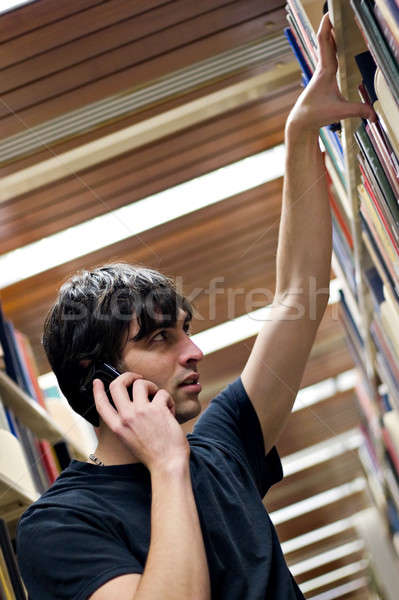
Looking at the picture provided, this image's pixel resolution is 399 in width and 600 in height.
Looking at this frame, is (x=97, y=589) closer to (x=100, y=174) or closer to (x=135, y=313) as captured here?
(x=135, y=313)

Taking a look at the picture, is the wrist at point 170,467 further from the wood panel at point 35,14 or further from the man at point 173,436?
the wood panel at point 35,14

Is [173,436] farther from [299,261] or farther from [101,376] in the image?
[299,261]

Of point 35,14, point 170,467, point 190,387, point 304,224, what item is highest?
point 35,14

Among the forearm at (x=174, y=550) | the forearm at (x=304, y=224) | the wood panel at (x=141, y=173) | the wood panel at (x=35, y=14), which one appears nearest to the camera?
the forearm at (x=174, y=550)

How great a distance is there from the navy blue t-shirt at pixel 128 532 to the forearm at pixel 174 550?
7cm

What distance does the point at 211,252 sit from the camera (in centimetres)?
389

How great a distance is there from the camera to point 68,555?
1129mm

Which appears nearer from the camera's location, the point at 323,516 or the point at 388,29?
the point at 388,29

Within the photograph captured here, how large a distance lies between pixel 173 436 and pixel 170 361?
258mm

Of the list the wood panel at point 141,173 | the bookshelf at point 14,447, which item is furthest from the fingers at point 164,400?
the wood panel at point 141,173

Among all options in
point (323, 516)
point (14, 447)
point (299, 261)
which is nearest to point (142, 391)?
point (299, 261)

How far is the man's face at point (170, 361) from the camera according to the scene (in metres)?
1.40

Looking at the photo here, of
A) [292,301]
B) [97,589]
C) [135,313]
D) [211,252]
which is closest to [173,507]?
[97,589]

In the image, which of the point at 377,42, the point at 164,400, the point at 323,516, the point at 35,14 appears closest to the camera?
the point at 377,42
